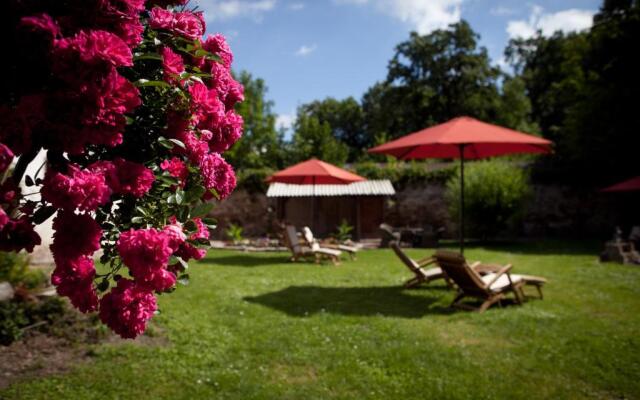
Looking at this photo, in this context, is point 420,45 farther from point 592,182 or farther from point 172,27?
point 172,27

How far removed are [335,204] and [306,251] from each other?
10.9 meters

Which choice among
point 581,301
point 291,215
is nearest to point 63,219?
point 581,301

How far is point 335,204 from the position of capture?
23.0m

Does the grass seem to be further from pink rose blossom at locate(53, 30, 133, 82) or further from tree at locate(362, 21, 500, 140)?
tree at locate(362, 21, 500, 140)

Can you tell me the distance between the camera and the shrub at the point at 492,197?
59.0 feet

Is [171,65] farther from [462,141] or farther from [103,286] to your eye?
[462,141]

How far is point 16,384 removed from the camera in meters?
3.83

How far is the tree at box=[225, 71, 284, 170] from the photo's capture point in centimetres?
3656

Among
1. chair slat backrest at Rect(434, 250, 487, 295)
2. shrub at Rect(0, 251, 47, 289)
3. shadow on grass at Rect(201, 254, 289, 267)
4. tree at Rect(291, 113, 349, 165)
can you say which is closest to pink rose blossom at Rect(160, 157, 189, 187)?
chair slat backrest at Rect(434, 250, 487, 295)

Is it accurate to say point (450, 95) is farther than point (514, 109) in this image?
Answer: Yes

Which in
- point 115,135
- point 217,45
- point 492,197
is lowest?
point 115,135

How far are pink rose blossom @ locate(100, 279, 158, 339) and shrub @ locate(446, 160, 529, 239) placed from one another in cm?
1752

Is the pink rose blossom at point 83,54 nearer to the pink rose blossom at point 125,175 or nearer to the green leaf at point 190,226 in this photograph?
the pink rose blossom at point 125,175

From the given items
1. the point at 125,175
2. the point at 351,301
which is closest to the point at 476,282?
the point at 351,301
